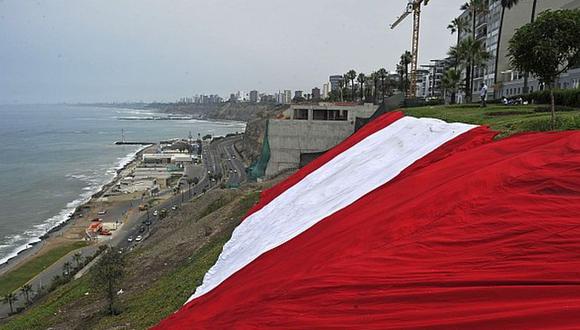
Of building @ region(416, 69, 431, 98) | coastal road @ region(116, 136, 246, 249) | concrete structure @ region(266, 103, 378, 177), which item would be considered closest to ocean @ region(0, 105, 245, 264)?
coastal road @ region(116, 136, 246, 249)

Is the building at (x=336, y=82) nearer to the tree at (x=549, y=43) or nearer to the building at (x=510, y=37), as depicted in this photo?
the building at (x=510, y=37)

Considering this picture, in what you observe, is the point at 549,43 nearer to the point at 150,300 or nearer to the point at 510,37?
the point at 150,300

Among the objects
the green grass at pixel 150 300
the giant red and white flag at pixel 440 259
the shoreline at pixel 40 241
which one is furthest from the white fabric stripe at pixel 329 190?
the shoreline at pixel 40 241

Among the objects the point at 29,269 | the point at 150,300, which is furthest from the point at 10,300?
the point at 150,300

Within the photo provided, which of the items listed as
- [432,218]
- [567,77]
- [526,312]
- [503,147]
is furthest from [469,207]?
[567,77]

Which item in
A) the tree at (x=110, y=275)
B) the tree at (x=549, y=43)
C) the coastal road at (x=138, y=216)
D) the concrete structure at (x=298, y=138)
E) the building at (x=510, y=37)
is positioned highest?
the building at (x=510, y=37)

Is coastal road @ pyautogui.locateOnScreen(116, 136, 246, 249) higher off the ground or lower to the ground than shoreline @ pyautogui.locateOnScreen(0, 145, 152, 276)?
higher

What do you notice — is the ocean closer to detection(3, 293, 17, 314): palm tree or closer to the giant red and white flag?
detection(3, 293, 17, 314): palm tree
